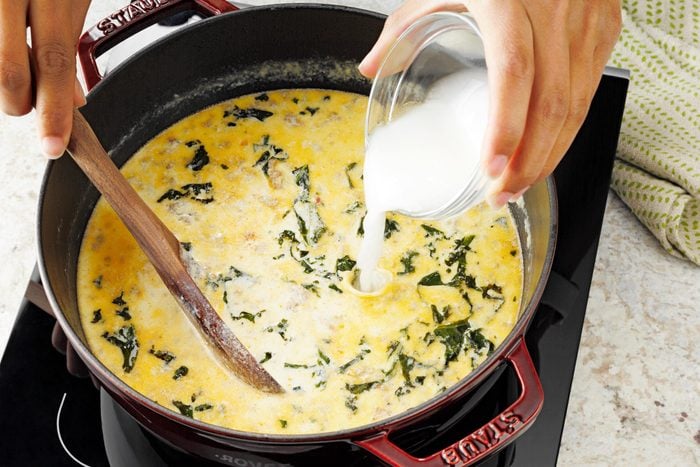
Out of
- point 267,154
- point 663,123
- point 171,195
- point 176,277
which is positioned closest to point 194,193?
point 171,195

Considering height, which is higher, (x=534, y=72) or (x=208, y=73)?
(x=534, y=72)

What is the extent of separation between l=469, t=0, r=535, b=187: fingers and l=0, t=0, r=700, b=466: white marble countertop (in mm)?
760

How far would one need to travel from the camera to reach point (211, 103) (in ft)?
6.85

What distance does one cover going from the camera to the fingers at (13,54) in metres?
1.23

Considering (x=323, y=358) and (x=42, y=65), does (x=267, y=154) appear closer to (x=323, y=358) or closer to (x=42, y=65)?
(x=323, y=358)

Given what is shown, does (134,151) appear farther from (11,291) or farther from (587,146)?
(587,146)

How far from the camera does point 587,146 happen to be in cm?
193

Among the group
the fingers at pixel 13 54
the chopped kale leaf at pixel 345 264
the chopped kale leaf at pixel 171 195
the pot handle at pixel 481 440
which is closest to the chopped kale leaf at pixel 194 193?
the chopped kale leaf at pixel 171 195

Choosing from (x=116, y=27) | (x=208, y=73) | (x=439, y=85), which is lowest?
(x=208, y=73)

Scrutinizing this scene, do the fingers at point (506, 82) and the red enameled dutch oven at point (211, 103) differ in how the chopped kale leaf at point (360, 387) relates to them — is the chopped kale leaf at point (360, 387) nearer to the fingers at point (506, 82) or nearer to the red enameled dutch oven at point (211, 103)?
the red enameled dutch oven at point (211, 103)

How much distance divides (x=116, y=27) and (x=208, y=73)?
28cm

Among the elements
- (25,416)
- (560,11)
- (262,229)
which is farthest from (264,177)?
(560,11)

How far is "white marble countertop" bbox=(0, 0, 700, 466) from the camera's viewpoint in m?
1.72

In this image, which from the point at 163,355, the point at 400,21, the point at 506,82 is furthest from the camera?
the point at 163,355
